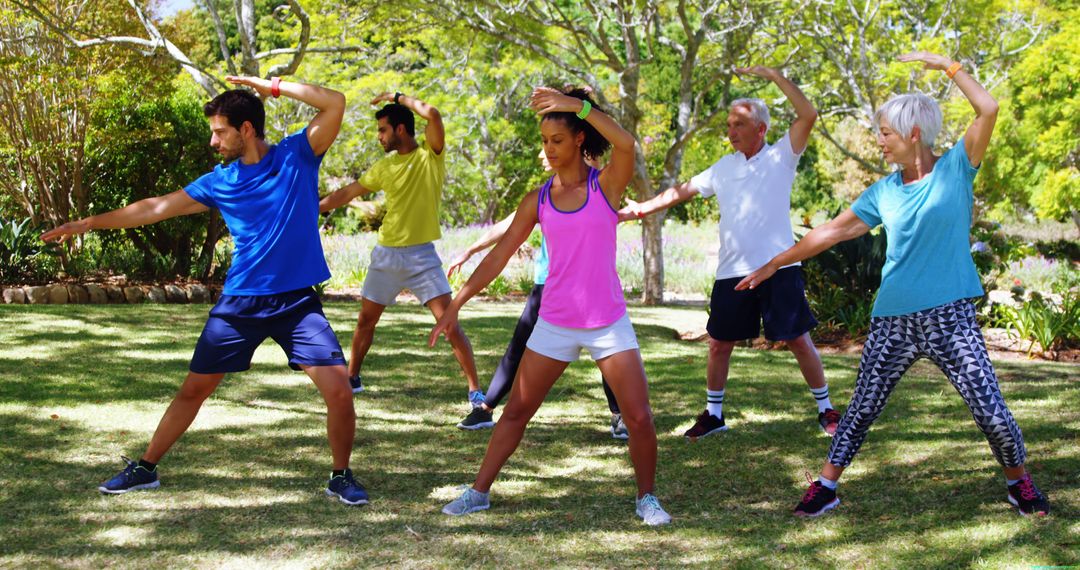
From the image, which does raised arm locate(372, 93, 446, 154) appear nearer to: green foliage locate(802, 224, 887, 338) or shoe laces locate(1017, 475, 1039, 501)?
shoe laces locate(1017, 475, 1039, 501)

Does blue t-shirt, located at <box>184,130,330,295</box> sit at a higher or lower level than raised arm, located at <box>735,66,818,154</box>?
lower

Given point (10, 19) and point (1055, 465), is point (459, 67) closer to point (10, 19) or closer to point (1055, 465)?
point (10, 19)

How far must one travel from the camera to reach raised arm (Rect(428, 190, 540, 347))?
450cm

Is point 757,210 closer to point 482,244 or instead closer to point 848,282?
point 482,244

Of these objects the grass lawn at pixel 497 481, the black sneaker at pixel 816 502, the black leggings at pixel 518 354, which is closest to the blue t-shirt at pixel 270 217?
the grass lawn at pixel 497 481

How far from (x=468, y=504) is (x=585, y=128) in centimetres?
166

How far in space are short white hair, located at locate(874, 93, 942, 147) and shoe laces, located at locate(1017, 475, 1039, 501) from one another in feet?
4.61

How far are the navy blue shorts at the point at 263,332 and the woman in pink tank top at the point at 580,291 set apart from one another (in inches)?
21.2

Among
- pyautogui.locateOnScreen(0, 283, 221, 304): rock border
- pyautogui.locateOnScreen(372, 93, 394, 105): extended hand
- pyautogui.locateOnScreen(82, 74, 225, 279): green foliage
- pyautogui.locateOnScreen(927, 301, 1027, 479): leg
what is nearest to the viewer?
pyautogui.locateOnScreen(927, 301, 1027, 479): leg

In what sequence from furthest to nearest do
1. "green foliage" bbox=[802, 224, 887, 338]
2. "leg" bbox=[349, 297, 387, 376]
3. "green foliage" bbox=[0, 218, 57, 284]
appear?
1. "green foliage" bbox=[0, 218, 57, 284]
2. "green foliage" bbox=[802, 224, 887, 338]
3. "leg" bbox=[349, 297, 387, 376]

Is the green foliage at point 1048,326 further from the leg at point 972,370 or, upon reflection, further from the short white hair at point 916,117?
the short white hair at point 916,117

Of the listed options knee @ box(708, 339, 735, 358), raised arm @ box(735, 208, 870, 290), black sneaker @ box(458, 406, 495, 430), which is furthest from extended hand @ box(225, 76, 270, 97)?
knee @ box(708, 339, 735, 358)

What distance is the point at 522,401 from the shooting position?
14.6ft

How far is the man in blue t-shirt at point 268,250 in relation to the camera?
4590mm
